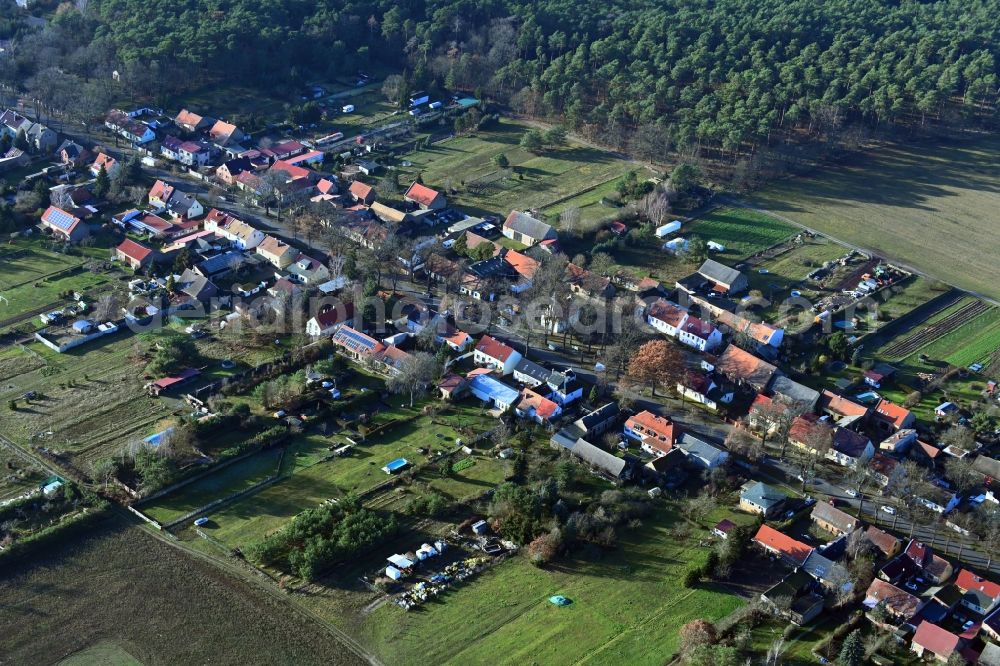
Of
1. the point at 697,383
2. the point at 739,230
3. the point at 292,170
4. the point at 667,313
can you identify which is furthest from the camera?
the point at 292,170

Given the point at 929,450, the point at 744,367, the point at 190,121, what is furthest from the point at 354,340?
the point at 190,121

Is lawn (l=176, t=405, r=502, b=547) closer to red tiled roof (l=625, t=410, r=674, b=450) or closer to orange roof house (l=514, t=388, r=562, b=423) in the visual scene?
orange roof house (l=514, t=388, r=562, b=423)

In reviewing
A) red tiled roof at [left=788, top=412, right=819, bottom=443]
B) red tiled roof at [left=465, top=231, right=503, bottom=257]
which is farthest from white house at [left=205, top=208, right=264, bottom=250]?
red tiled roof at [left=788, top=412, right=819, bottom=443]

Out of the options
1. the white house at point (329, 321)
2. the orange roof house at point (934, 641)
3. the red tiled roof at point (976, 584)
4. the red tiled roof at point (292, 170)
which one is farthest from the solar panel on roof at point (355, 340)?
the red tiled roof at point (976, 584)

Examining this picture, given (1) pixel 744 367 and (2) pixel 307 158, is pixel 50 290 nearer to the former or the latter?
(2) pixel 307 158

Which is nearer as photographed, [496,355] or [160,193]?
[496,355]

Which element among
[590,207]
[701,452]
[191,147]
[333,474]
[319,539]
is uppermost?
[191,147]

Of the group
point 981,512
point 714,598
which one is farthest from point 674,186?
point 714,598
